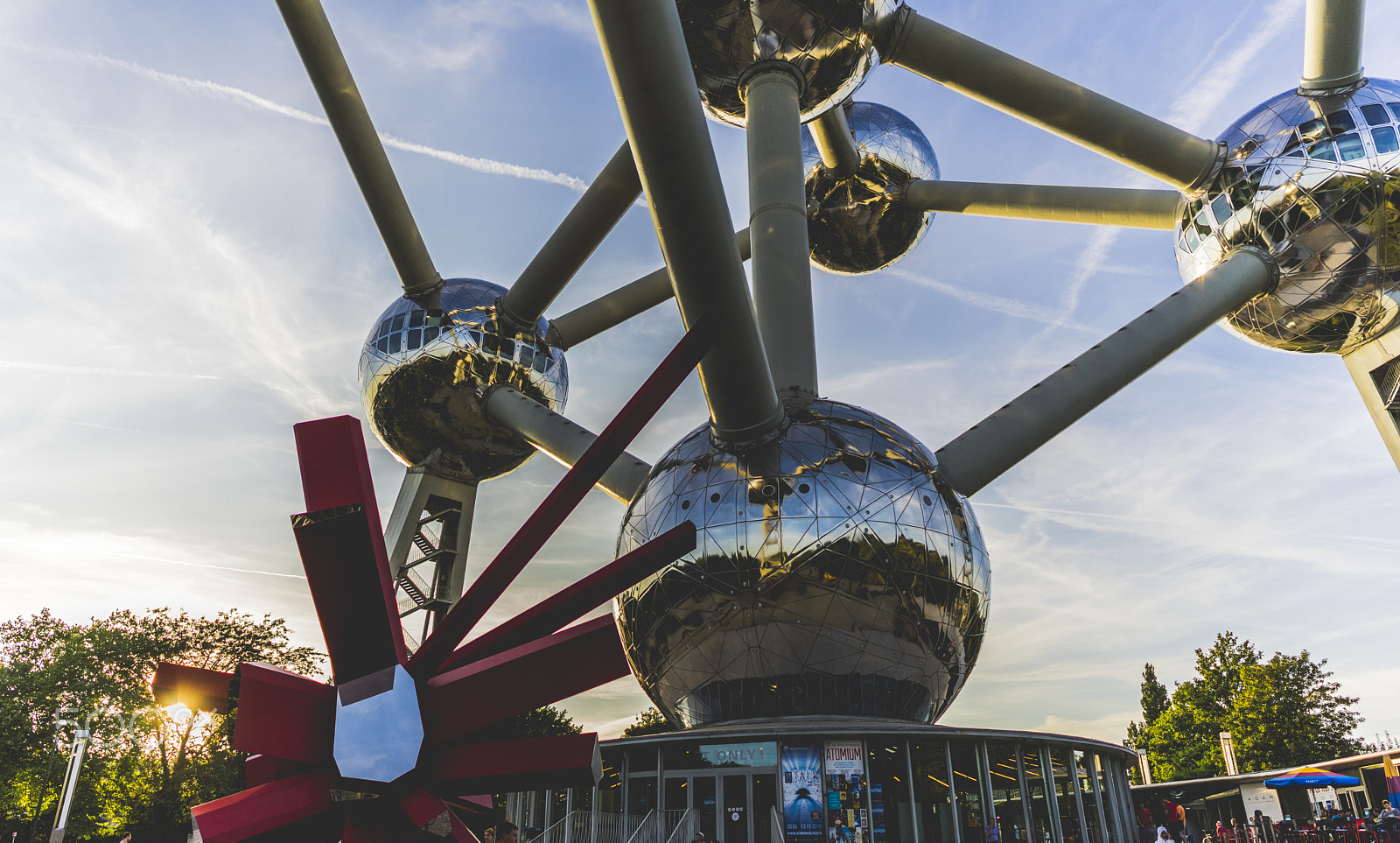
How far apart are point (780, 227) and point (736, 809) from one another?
29.6 feet

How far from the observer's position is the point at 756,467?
876cm

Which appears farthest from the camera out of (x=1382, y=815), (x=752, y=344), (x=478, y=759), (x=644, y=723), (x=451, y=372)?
(x=644, y=723)

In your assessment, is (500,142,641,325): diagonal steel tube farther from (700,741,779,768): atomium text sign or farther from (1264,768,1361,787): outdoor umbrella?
(1264,768,1361,787): outdoor umbrella

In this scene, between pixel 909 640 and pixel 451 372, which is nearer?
pixel 909 640

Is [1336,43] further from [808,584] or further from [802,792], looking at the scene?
[802,792]

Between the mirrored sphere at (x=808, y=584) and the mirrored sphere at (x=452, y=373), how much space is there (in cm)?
783

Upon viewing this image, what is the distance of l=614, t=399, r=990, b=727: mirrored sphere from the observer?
8500mm

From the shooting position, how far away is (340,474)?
479 cm

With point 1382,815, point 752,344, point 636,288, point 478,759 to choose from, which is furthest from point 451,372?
point 1382,815

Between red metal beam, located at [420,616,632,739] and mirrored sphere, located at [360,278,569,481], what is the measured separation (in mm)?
11716

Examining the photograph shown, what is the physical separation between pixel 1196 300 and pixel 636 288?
990 centimetres

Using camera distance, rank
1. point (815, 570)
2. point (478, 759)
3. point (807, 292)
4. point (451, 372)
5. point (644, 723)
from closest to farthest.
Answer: point (478, 759)
point (815, 570)
point (807, 292)
point (451, 372)
point (644, 723)

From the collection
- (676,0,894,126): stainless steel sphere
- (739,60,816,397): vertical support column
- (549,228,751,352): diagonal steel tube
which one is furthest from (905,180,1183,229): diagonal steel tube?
(549,228,751,352): diagonal steel tube

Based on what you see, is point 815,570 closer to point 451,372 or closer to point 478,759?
point 478,759
